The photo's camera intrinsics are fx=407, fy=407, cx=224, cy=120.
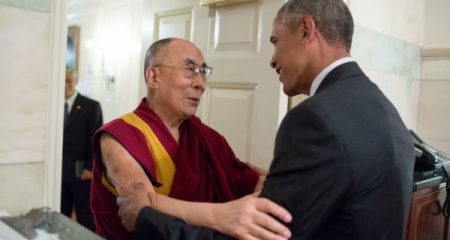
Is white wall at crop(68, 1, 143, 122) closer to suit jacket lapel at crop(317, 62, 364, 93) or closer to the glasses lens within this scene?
the glasses lens

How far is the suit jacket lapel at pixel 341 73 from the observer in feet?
2.85

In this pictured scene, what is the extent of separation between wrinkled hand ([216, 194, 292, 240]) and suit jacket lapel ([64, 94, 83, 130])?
1.59m

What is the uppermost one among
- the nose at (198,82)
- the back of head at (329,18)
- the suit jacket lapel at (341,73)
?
the back of head at (329,18)

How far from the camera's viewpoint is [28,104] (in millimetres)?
859

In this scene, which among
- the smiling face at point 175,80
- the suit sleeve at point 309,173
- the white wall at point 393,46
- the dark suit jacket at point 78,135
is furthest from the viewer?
the dark suit jacket at point 78,135

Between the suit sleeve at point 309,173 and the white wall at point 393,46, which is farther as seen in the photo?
the white wall at point 393,46

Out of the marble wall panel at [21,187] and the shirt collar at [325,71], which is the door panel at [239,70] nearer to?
the shirt collar at [325,71]

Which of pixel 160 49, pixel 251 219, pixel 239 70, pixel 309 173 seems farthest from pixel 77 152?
pixel 309 173

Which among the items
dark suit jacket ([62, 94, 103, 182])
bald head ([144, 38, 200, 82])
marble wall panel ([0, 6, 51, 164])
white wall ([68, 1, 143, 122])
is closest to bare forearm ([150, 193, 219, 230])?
marble wall panel ([0, 6, 51, 164])

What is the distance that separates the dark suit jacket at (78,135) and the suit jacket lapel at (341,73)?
168 cm

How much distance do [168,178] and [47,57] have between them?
0.49 metres

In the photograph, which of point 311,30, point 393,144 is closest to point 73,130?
point 311,30

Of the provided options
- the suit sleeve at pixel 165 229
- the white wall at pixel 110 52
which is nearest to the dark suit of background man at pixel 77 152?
the white wall at pixel 110 52

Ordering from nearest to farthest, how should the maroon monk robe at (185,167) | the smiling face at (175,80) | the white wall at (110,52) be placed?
the maroon monk robe at (185,167)
the smiling face at (175,80)
the white wall at (110,52)
